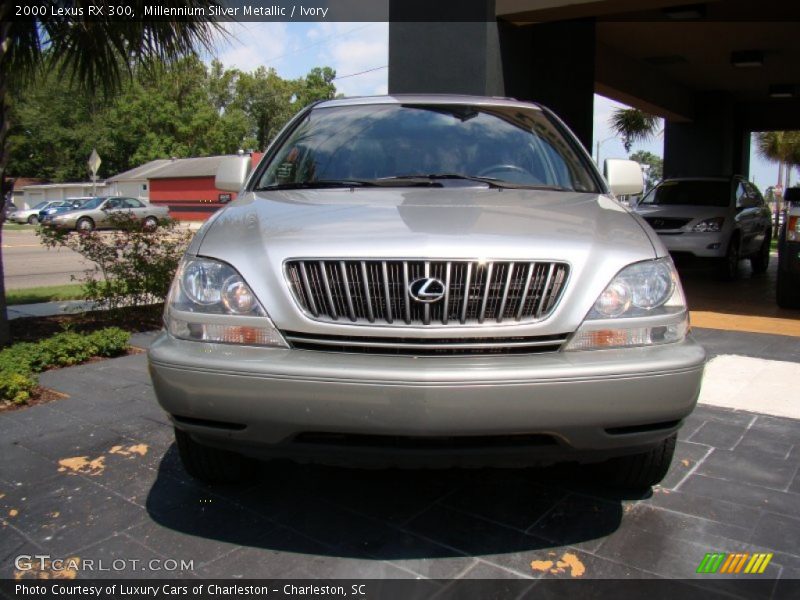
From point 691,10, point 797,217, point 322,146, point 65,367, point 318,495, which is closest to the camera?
point 318,495

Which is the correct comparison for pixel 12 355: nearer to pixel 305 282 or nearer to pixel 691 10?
pixel 305 282

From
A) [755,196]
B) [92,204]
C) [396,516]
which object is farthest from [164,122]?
[396,516]

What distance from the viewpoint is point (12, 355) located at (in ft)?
16.1

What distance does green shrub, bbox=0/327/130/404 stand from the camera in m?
4.36

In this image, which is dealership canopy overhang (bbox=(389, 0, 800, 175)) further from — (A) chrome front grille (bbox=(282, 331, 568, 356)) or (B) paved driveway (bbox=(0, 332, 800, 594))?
(A) chrome front grille (bbox=(282, 331, 568, 356))

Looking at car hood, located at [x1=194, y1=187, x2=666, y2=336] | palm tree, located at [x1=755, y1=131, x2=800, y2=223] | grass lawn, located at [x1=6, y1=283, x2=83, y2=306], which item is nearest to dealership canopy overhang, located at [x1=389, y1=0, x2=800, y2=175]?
car hood, located at [x1=194, y1=187, x2=666, y2=336]

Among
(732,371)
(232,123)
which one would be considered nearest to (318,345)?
(732,371)

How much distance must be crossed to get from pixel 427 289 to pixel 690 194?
10.2 m

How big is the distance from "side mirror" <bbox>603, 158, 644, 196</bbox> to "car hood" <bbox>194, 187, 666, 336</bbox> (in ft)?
2.90

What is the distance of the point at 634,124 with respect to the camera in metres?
21.1

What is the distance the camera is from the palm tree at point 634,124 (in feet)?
68.6

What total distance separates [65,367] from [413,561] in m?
3.95

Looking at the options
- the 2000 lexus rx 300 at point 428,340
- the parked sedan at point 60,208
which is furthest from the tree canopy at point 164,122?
the 2000 lexus rx 300 at point 428,340

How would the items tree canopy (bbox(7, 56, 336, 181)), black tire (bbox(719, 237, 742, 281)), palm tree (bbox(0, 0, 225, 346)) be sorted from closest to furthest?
1. palm tree (bbox(0, 0, 225, 346))
2. black tire (bbox(719, 237, 742, 281))
3. tree canopy (bbox(7, 56, 336, 181))
